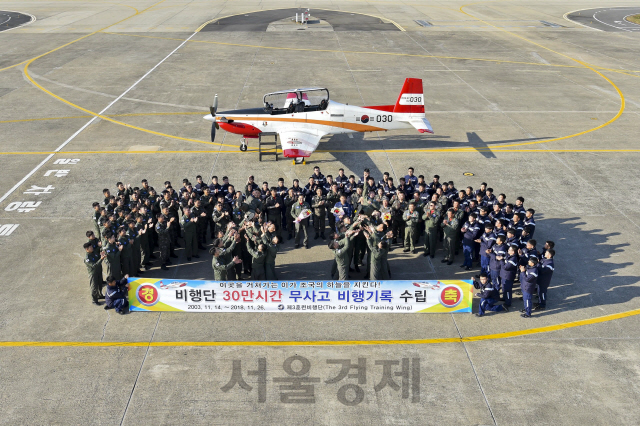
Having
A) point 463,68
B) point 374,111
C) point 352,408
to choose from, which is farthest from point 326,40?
point 352,408

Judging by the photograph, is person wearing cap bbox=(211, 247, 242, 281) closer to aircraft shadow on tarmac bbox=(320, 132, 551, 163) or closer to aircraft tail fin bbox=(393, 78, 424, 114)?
aircraft shadow on tarmac bbox=(320, 132, 551, 163)

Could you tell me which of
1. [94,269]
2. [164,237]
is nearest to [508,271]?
[164,237]

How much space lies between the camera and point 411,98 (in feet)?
72.4

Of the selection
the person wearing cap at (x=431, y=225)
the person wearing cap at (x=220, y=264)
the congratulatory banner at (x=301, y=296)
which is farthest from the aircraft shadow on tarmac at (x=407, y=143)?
the congratulatory banner at (x=301, y=296)

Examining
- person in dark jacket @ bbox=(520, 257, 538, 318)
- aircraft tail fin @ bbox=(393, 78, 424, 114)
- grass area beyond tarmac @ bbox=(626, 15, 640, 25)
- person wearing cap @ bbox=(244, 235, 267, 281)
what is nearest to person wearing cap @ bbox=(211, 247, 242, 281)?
person wearing cap @ bbox=(244, 235, 267, 281)

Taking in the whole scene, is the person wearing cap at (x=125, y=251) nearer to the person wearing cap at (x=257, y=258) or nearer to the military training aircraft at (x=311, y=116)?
the person wearing cap at (x=257, y=258)

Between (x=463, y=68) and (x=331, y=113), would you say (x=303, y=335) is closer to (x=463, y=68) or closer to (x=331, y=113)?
(x=331, y=113)

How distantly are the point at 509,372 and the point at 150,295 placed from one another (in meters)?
8.26

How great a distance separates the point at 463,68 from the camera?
36969mm

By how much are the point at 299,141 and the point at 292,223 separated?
564cm

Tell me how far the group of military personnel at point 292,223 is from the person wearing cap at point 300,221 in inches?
1.2

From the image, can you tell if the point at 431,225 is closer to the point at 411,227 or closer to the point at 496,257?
the point at 411,227

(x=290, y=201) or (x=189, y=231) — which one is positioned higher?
(x=290, y=201)

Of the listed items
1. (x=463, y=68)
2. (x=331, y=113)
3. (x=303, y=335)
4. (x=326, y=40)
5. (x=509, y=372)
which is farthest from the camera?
(x=326, y=40)
